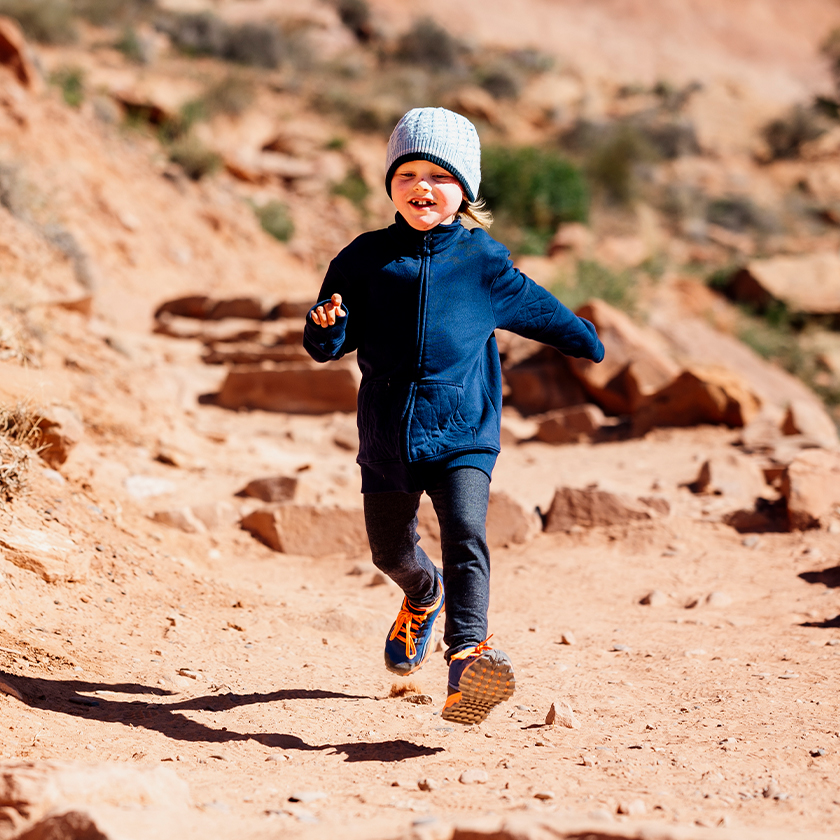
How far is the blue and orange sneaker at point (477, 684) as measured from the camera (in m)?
2.42

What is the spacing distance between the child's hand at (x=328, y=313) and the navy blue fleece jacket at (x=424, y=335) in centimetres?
3

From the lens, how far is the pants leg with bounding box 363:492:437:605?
9.07 ft

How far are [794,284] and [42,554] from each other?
1454 centimetres

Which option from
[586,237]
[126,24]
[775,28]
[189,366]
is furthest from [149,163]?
[775,28]

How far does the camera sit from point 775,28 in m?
49.4

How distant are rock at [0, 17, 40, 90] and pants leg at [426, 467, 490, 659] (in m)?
12.0

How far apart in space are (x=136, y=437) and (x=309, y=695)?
3.50 m

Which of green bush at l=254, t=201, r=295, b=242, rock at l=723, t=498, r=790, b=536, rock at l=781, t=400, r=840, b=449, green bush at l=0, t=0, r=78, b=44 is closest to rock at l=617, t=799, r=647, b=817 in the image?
rock at l=723, t=498, r=790, b=536

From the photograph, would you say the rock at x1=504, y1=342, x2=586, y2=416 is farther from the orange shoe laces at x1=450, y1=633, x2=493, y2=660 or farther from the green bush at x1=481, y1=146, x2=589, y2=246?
the green bush at x1=481, y1=146, x2=589, y2=246

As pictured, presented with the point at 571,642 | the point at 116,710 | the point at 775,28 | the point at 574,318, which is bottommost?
the point at 116,710

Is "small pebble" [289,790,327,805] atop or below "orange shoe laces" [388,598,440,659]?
below

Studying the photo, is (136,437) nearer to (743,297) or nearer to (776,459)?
(776,459)

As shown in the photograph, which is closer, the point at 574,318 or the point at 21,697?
the point at 21,697

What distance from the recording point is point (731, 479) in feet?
19.4
